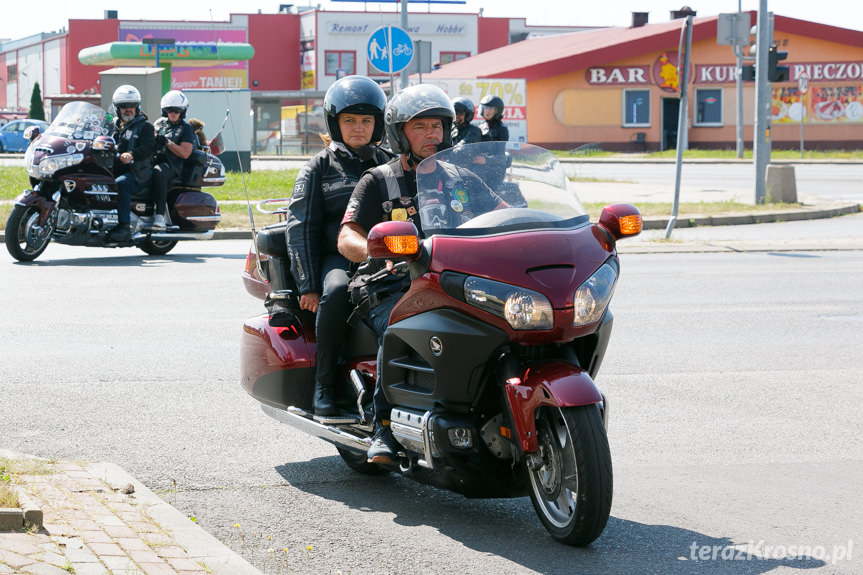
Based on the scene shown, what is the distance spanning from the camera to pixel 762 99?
22.3m

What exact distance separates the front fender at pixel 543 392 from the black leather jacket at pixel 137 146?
10881 millimetres

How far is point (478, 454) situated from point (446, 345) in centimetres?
42

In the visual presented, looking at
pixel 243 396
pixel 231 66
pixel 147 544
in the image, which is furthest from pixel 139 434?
pixel 231 66

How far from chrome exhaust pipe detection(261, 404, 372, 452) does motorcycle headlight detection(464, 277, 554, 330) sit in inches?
39.9

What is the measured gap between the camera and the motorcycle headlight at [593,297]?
4453mm

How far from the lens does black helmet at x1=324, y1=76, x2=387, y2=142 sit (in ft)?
19.1

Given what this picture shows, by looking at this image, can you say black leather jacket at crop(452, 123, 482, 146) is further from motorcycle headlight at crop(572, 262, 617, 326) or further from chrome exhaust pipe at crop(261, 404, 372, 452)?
motorcycle headlight at crop(572, 262, 617, 326)

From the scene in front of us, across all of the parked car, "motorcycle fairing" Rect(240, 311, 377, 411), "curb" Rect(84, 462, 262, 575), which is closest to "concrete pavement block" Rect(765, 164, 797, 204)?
"motorcycle fairing" Rect(240, 311, 377, 411)

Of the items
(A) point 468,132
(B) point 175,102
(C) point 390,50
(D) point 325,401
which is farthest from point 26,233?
(D) point 325,401

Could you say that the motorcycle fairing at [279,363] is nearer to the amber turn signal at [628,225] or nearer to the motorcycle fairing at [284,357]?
the motorcycle fairing at [284,357]

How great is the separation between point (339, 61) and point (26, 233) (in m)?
59.5

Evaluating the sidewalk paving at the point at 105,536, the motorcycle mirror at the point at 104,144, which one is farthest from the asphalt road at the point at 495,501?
the motorcycle mirror at the point at 104,144

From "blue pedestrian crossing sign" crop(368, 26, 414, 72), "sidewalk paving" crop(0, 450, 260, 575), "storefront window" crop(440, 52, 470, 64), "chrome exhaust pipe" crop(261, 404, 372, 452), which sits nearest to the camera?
"sidewalk paving" crop(0, 450, 260, 575)

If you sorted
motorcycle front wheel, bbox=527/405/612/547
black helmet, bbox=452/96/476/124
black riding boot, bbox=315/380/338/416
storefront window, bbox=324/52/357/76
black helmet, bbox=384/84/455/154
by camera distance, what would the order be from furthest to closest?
1. storefront window, bbox=324/52/357/76
2. black helmet, bbox=452/96/476/124
3. black riding boot, bbox=315/380/338/416
4. black helmet, bbox=384/84/455/154
5. motorcycle front wheel, bbox=527/405/612/547
